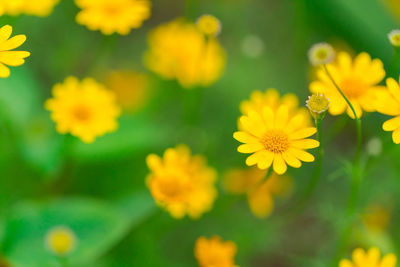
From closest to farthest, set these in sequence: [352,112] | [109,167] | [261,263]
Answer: [352,112] < [109,167] < [261,263]

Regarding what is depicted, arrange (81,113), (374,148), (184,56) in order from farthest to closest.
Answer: (184,56), (81,113), (374,148)

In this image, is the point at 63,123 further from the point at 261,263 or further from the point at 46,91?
the point at 261,263

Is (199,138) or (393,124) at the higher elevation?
(199,138)

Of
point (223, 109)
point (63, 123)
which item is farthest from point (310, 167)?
point (63, 123)

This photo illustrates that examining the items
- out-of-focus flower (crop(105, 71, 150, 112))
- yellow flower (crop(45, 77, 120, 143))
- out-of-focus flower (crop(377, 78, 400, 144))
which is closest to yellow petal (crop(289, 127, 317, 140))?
out-of-focus flower (crop(377, 78, 400, 144))

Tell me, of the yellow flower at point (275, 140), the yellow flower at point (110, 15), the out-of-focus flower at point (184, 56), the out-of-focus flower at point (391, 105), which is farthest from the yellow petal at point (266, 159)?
the out-of-focus flower at point (184, 56)

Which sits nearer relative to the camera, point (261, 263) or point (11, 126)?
point (11, 126)

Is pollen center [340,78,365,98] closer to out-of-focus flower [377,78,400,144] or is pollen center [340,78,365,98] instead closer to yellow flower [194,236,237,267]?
out-of-focus flower [377,78,400,144]

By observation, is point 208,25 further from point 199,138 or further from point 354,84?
point 199,138

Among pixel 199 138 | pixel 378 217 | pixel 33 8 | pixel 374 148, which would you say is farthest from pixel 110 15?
pixel 378 217
